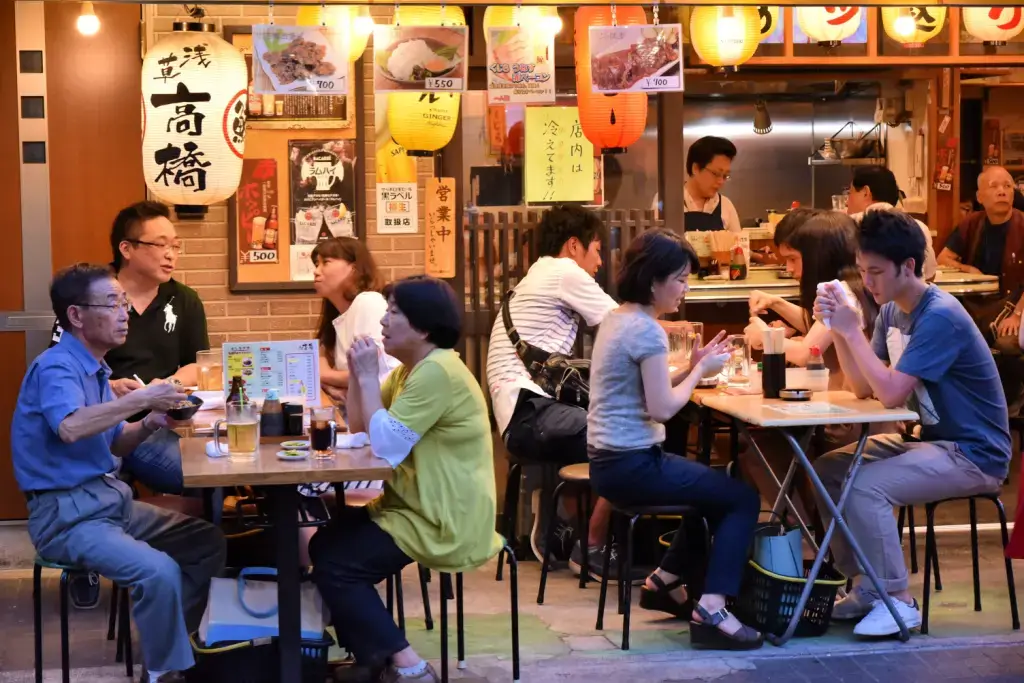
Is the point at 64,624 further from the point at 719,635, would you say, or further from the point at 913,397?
the point at 913,397

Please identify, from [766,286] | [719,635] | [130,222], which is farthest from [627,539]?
[766,286]

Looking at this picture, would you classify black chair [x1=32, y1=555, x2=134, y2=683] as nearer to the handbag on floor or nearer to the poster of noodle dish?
the handbag on floor

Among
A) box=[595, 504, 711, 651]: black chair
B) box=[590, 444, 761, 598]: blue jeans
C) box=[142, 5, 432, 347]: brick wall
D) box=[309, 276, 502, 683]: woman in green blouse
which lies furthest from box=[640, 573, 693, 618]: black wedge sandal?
box=[142, 5, 432, 347]: brick wall

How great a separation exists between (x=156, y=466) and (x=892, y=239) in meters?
3.32

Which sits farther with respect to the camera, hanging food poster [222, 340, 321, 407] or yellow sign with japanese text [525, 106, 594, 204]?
yellow sign with japanese text [525, 106, 594, 204]

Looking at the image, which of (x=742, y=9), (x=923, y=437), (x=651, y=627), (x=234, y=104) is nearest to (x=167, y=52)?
(x=234, y=104)

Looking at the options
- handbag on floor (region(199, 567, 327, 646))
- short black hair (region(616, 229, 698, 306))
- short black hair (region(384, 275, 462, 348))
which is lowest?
handbag on floor (region(199, 567, 327, 646))

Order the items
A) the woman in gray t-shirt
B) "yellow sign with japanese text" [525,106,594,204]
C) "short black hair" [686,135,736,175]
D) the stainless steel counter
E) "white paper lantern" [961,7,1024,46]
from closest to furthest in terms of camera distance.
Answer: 1. the woman in gray t-shirt
2. "yellow sign with japanese text" [525,106,594,204]
3. "white paper lantern" [961,7,1024,46]
4. the stainless steel counter
5. "short black hair" [686,135,736,175]

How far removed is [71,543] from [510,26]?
318cm

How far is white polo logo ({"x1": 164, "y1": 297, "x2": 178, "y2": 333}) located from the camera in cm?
654

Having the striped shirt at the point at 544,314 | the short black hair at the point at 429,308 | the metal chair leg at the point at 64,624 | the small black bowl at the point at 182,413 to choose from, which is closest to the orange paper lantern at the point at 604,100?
the striped shirt at the point at 544,314

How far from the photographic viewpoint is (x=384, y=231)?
7391 millimetres

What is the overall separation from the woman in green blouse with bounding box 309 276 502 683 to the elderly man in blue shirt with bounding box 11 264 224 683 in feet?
1.86

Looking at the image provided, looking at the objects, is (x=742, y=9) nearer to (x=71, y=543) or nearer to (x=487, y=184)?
(x=487, y=184)
